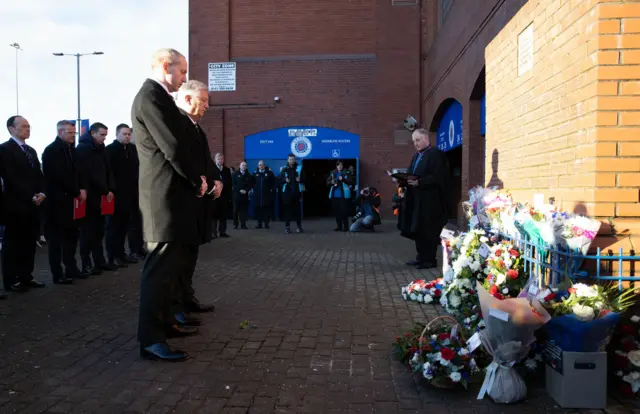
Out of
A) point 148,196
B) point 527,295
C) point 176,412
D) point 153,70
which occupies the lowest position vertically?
point 176,412

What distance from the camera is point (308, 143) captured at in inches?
790

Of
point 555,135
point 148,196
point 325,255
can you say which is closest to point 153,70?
point 148,196

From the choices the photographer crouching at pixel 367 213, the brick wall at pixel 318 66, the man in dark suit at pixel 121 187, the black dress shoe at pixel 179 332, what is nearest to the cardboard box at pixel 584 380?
the black dress shoe at pixel 179 332

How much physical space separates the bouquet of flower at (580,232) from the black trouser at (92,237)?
20.2 feet

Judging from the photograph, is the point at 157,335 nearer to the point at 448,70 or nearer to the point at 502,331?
the point at 502,331

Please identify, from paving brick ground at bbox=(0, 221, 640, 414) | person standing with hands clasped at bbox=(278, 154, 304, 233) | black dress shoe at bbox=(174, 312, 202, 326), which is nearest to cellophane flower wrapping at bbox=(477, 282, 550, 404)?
paving brick ground at bbox=(0, 221, 640, 414)

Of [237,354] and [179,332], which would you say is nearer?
[237,354]

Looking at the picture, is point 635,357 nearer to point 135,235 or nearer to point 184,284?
point 184,284

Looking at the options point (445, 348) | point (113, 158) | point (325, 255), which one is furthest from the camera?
point (325, 255)

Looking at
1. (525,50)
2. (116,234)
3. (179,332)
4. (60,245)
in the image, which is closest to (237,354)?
(179,332)

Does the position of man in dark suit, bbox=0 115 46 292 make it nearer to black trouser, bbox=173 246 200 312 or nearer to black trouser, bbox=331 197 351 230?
black trouser, bbox=173 246 200 312

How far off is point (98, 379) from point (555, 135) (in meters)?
3.62

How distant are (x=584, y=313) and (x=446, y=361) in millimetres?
850

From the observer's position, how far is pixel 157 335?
3867 mm
